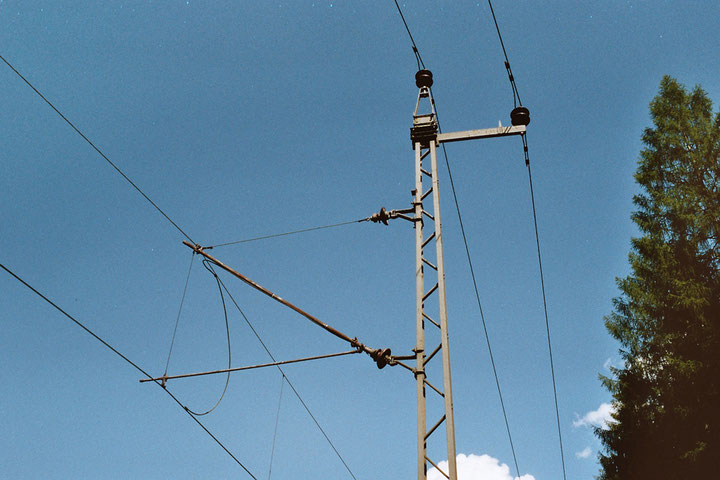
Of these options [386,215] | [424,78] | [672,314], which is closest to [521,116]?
[424,78]

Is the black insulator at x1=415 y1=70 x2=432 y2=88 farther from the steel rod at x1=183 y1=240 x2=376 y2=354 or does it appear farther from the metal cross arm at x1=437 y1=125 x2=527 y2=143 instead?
the steel rod at x1=183 y1=240 x2=376 y2=354

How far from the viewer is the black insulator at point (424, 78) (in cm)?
824

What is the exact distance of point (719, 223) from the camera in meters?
15.1

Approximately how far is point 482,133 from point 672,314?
11580 millimetres

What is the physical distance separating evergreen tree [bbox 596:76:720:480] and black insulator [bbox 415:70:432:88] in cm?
1183

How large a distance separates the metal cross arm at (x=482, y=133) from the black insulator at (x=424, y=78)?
1123mm

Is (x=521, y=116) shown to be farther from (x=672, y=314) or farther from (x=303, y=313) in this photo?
(x=672, y=314)

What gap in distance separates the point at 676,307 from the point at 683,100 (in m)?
9.62

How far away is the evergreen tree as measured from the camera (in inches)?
508

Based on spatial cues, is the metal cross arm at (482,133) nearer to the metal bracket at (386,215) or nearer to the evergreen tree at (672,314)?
the metal bracket at (386,215)

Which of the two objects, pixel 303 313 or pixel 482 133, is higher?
pixel 482 133

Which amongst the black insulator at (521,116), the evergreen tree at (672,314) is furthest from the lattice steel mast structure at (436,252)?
the evergreen tree at (672,314)

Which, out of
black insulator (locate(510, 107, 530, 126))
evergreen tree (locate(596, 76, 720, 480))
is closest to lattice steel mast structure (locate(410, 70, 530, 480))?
black insulator (locate(510, 107, 530, 126))

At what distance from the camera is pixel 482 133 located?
26.1 ft
